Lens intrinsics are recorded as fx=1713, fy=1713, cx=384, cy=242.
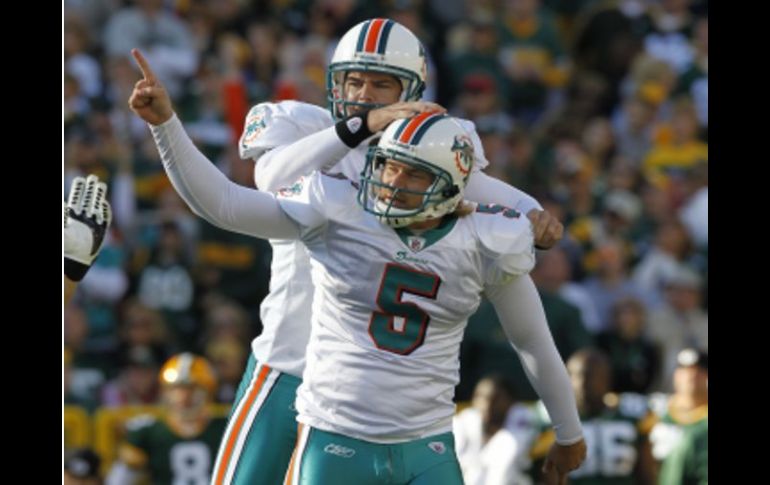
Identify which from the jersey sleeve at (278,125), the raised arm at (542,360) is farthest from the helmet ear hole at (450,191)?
the jersey sleeve at (278,125)

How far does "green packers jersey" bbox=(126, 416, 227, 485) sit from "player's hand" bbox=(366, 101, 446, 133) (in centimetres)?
389

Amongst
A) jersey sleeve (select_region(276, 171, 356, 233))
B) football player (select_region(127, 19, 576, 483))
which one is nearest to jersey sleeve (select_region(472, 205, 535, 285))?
football player (select_region(127, 19, 576, 483))

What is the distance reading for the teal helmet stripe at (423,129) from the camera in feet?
15.5

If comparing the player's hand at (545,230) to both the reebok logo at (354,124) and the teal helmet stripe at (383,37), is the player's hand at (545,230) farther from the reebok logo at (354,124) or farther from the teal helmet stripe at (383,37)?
the teal helmet stripe at (383,37)

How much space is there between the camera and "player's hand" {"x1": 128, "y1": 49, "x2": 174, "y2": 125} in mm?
4539

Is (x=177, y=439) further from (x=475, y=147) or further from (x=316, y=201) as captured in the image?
(x=316, y=201)

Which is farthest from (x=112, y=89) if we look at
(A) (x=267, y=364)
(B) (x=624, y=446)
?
(A) (x=267, y=364)

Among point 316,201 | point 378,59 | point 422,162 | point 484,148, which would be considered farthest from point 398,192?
point 484,148

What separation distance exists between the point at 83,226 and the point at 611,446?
4033mm

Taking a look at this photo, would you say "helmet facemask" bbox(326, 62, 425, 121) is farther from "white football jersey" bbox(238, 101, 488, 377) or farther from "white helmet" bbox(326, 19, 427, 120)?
"white football jersey" bbox(238, 101, 488, 377)

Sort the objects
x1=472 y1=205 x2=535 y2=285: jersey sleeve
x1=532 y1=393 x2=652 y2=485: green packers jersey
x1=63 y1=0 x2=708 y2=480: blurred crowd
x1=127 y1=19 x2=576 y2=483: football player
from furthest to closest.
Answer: x1=63 y1=0 x2=708 y2=480: blurred crowd
x1=532 y1=393 x2=652 y2=485: green packers jersey
x1=127 y1=19 x2=576 y2=483: football player
x1=472 y1=205 x2=535 y2=285: jersey sleeve

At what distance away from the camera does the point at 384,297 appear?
4.80m
